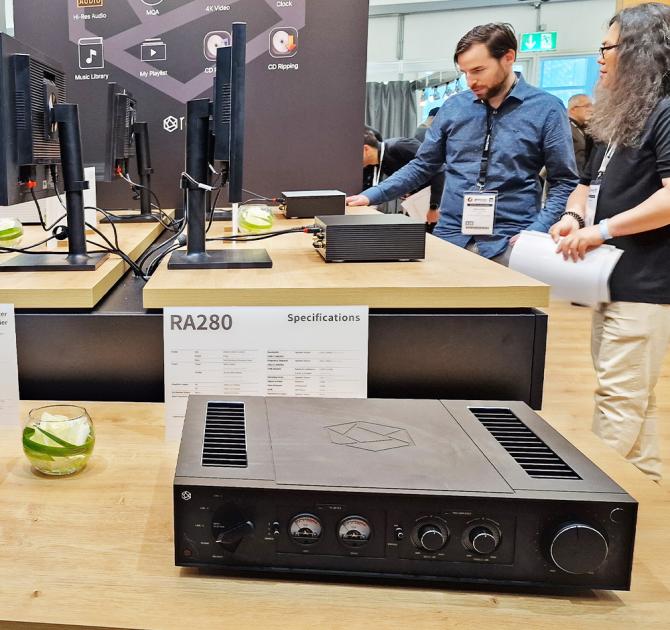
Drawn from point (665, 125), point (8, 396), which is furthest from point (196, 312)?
point (665, 125)

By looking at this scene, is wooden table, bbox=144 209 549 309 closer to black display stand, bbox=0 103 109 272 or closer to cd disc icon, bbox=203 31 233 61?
black display stand, bbox=0 103 109 272

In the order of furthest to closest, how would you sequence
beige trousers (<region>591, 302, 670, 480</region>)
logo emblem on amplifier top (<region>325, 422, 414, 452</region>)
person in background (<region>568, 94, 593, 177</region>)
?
person in background (<region>568, 94, 593, 177</region>)
beige trousers (<region>591, 302, 670, 480</region>)
logo emblem on amplifier top (<region>325, 422, 414, 452</region>)

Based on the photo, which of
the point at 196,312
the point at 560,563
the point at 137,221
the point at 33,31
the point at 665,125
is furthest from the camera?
the point at 33,31

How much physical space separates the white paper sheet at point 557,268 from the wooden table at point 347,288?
15.7 inches

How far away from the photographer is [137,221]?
95.9 inches

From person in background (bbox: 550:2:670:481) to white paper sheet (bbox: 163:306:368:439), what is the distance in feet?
3.07

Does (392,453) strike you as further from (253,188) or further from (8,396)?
(253,188)

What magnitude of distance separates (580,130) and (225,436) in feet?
15.1

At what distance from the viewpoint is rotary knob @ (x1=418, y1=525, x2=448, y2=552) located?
0.65 metres

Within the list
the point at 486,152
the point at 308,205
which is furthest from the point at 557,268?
the point at 308,205

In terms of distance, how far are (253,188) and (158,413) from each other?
2391mm

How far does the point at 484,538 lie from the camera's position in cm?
65

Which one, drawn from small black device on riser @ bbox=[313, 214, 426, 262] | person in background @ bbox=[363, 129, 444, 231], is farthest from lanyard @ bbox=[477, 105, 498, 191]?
person in background @ bbox=[363, 129, 444, 231]

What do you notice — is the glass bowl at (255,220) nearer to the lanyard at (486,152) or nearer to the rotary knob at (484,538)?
the lanyard at (486,152)
